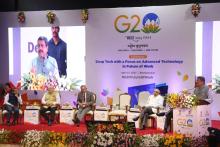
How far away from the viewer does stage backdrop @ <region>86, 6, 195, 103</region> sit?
425 inches

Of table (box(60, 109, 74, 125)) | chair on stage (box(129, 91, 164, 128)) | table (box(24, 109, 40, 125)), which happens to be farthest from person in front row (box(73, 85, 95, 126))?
chair on stage (box(129, 91, 164, 128))

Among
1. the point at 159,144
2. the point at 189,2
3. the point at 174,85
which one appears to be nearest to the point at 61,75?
the point at 174,85

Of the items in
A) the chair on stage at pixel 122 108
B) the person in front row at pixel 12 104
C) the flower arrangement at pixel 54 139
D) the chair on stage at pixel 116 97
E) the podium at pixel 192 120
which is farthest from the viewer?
the chair on stage at pixel 116 97

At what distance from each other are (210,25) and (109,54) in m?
2.81

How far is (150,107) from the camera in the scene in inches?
391

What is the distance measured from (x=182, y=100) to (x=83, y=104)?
9.94 feet

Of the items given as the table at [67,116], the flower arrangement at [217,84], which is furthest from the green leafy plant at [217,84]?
the table at [67,116]

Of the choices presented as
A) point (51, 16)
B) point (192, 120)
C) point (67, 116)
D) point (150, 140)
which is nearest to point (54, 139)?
point (150, 140)

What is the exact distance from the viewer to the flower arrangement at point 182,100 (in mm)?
8250

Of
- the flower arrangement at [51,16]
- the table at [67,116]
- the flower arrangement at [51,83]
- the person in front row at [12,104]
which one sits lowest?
the table at [67,116]

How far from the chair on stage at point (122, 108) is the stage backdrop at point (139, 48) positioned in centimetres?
46

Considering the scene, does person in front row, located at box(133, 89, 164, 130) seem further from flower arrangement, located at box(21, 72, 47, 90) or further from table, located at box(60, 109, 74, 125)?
flower arrangement, located at box(21, 72, 47, 90)

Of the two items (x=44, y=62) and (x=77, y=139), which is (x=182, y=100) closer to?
(x=77, y=139)

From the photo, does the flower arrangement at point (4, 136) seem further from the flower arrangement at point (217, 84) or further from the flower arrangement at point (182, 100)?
the flower arrangement at point (217, 84)
